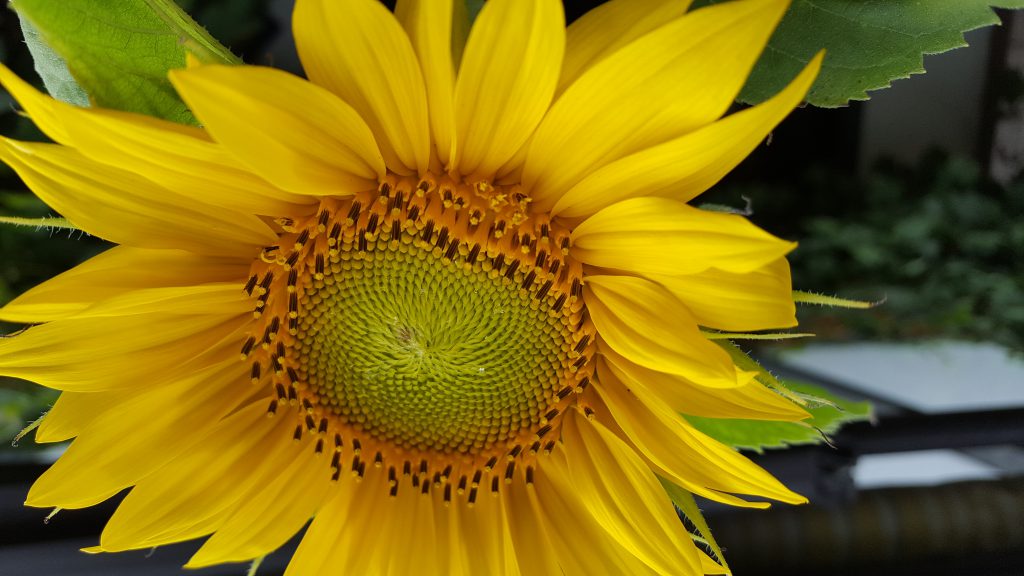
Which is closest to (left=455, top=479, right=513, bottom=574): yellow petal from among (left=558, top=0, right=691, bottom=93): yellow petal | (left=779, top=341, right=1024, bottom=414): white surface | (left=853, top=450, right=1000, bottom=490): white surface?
(left=558, top=0, right=691, bottom=93): yellow petal

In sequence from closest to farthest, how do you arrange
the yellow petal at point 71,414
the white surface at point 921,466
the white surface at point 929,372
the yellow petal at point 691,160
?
the yellow petal at point 691,160, the yellow petal at point 71,414, the white surface at point 921,466, the white surface at point 929,372

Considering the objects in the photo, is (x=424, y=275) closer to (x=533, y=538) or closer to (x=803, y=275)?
(x=533, y=538)

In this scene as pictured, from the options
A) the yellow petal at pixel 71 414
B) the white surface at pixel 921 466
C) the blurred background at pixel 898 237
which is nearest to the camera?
the yellow petal at pixel 71 414

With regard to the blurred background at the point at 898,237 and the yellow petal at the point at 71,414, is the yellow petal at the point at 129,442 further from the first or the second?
the blurred background at the point at 898,237

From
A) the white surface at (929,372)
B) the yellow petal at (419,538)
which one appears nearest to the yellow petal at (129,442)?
the yellow petal at (419,538)

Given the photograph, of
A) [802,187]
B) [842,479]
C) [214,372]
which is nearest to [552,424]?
[214,372]

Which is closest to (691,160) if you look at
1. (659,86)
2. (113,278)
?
(659,86)

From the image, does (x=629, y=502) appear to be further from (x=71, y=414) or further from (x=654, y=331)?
(x=71, y=414)
